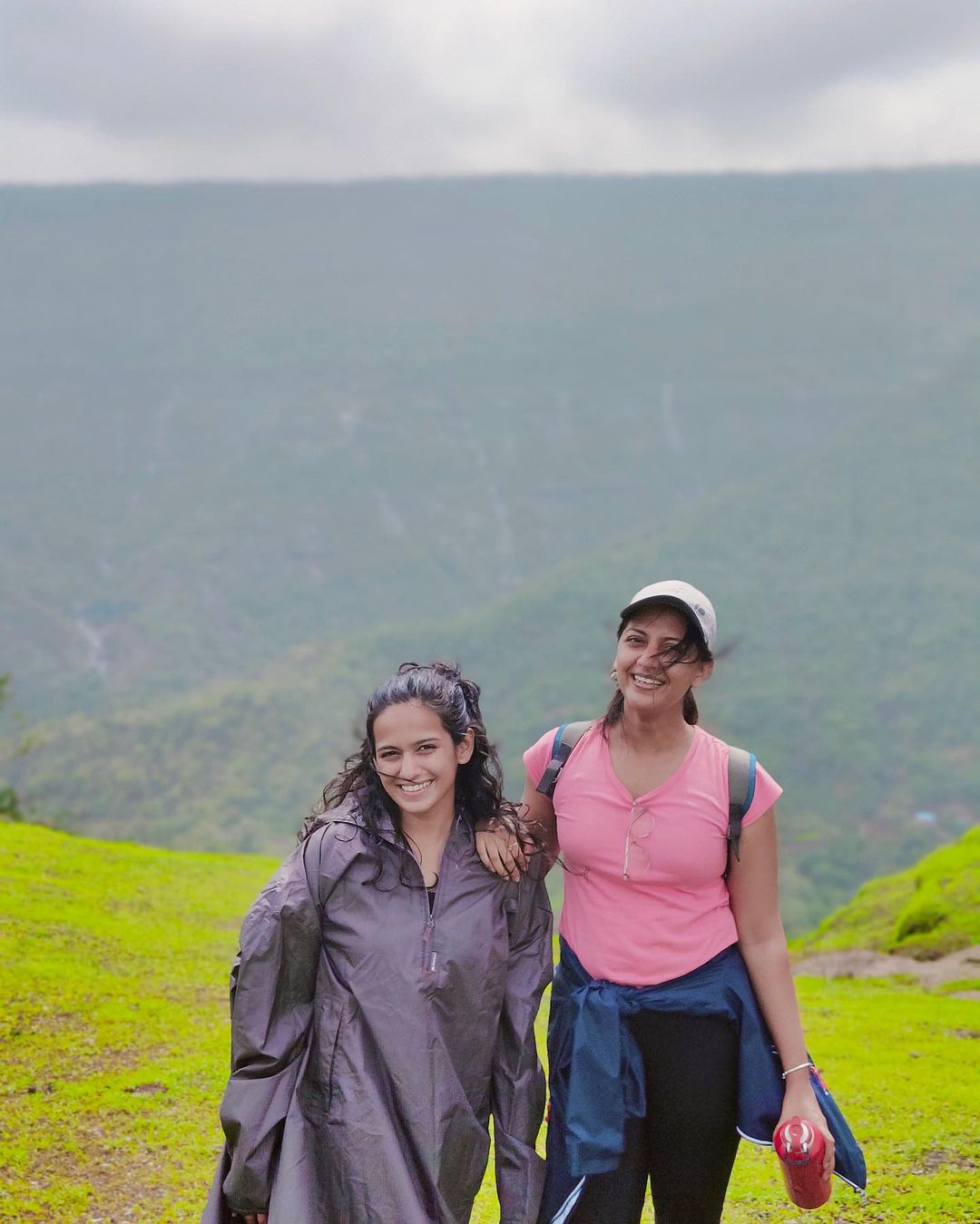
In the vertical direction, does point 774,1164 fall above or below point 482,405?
below

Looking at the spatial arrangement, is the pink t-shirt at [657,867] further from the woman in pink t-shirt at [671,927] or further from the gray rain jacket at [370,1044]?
the gray rain jacket at [370,1044]

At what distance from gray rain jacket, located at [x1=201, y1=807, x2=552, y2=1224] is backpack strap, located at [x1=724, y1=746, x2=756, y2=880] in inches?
24.1

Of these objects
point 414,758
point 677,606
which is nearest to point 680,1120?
point 414,758

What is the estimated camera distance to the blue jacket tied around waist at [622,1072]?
3.50 meters

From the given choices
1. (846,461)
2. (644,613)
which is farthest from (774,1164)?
(846,461)

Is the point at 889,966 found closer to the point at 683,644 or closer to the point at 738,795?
the point at 738,795

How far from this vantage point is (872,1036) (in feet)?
30.8

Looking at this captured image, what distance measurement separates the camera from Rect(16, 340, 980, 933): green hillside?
78250mm

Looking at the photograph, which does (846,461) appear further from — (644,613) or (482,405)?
(644,613)

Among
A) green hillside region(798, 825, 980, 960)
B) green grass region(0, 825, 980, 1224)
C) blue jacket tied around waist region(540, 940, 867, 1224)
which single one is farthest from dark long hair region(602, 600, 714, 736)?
green hillside region(798, 825, 980, 960)

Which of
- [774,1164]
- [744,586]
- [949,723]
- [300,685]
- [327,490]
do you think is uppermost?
[327,490]

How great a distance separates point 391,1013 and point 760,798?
3.85ft

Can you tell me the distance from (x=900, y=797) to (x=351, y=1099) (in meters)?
84.1

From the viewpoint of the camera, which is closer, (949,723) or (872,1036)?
(872,1036)
